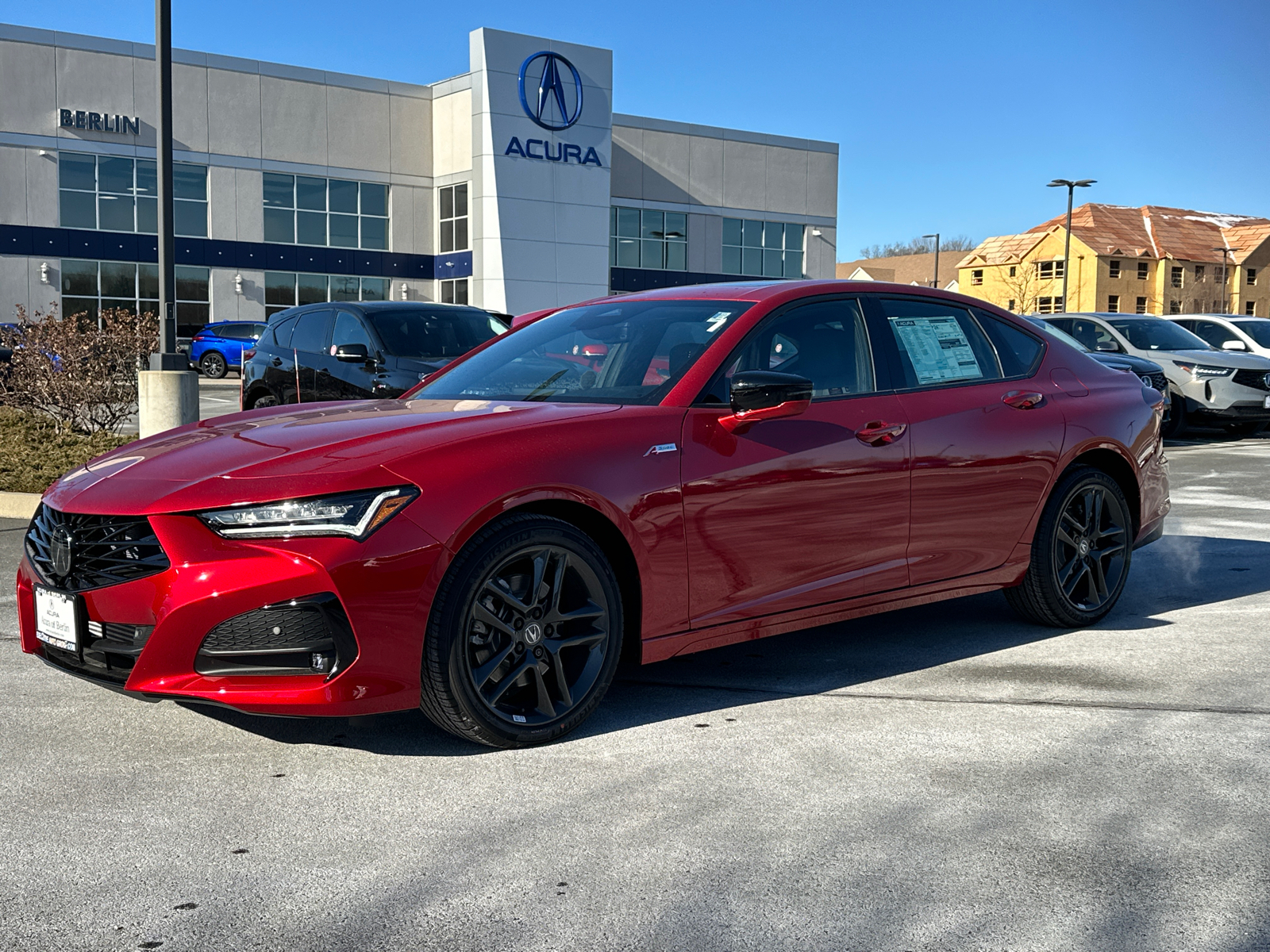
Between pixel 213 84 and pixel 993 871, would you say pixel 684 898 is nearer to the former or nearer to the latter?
pixel 993 871

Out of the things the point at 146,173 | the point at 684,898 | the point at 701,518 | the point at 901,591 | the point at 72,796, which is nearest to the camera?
the point at 684,898

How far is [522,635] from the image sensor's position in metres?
4.20

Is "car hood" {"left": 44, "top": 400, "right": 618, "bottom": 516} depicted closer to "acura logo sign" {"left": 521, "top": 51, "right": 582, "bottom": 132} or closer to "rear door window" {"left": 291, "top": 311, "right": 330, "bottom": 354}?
"rear door window" {"left": 291, "top": 311, "right": 330, "bottom": 354}

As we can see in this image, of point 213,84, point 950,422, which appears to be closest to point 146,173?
point 213,84

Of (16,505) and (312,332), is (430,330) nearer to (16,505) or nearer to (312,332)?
(312,332)

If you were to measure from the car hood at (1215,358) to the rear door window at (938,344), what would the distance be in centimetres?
1301

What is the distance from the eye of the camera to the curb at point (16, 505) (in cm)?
959

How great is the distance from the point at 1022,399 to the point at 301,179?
4135 centimetres

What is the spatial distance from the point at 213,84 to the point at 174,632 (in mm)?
41476

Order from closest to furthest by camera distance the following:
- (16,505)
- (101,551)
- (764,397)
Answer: (101,551) < (764,397) < (16,505)

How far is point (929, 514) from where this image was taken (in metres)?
5.32

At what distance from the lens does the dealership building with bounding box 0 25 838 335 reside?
130 ft

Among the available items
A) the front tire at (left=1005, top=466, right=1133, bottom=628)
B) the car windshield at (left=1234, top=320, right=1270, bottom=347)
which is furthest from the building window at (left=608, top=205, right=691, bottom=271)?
the front tire at (left=1005, top=466, right=1133, bottom=628)

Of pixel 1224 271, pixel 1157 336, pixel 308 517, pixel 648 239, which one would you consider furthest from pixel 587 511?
pixel 1224 271
